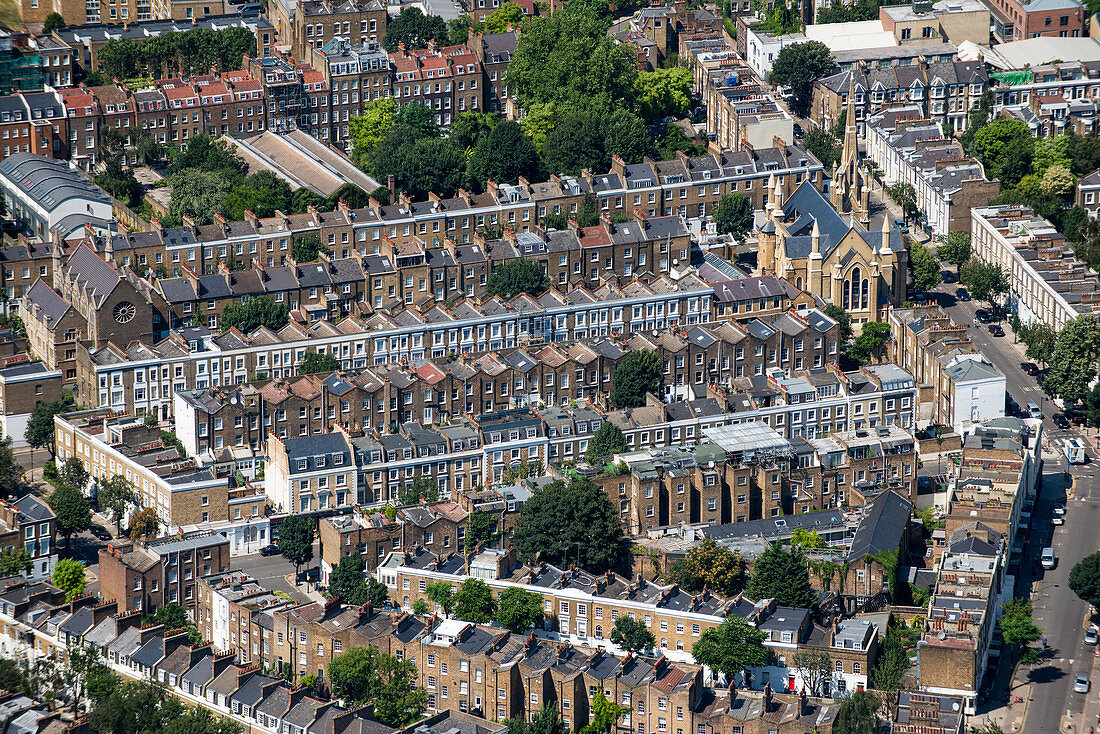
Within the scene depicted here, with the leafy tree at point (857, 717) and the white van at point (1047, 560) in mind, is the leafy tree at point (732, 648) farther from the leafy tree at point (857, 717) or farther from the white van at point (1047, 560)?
the white van at point (1047, 560)

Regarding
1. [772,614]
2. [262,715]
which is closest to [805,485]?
[772,614]

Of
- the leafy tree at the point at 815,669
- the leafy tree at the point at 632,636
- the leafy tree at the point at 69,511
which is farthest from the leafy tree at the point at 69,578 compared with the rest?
the leafy tree at the point at 815,669

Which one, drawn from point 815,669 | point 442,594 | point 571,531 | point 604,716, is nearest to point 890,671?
point 815,669

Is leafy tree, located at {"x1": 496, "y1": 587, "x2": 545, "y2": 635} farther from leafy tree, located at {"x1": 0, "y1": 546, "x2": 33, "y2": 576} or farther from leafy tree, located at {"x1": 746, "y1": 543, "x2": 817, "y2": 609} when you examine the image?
leafy tree, located at {"x1": 0, "y1": 546, "x2": 33, "y2": 576}

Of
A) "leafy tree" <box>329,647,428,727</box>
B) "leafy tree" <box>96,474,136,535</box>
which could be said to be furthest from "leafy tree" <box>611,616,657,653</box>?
"leafy tree" <box>96,474,136,535</box>

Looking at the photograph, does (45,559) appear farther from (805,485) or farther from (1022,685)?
(1022,685)

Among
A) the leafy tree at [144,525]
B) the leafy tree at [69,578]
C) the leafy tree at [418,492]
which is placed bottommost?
the leafy tree at [69,578]
